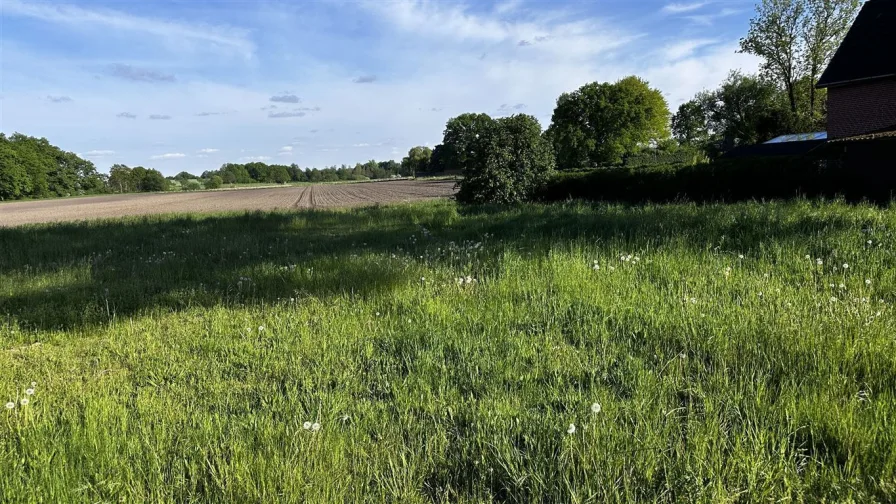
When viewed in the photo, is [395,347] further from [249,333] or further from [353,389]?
[249,333]

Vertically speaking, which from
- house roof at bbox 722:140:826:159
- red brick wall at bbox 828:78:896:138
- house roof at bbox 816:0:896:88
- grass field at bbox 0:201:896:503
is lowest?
grass field at bbox 0:201:896:503

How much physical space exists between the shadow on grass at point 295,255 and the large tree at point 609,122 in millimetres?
57654

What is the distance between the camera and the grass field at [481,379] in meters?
2.09

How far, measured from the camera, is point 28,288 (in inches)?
280

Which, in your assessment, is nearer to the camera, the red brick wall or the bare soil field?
the red brick wall

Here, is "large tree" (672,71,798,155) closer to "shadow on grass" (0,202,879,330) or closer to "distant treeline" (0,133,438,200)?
"shadow on grass" (0,202,879,330)

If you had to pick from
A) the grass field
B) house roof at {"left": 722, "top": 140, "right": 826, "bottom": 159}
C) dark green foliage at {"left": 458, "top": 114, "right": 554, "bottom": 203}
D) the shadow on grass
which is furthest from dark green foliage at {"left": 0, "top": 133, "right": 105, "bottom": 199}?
house roof at {"left": 722, "top": 140, "right": 826, "bottom": 159}

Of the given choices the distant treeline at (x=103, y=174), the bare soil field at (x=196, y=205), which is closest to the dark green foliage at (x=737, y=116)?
the bare soil field at (x=196, y=205)

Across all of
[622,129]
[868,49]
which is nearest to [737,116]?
[622,129]

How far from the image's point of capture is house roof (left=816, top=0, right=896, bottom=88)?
80.3 feet

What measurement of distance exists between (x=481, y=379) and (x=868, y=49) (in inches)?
1354

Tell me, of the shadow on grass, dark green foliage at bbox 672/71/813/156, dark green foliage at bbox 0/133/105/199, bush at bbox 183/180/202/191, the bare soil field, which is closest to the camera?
the shadow on grass

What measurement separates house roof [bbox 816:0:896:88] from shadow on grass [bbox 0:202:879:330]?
23614mm

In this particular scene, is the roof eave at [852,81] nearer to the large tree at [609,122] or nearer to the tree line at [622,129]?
the tree line at [622,129]
